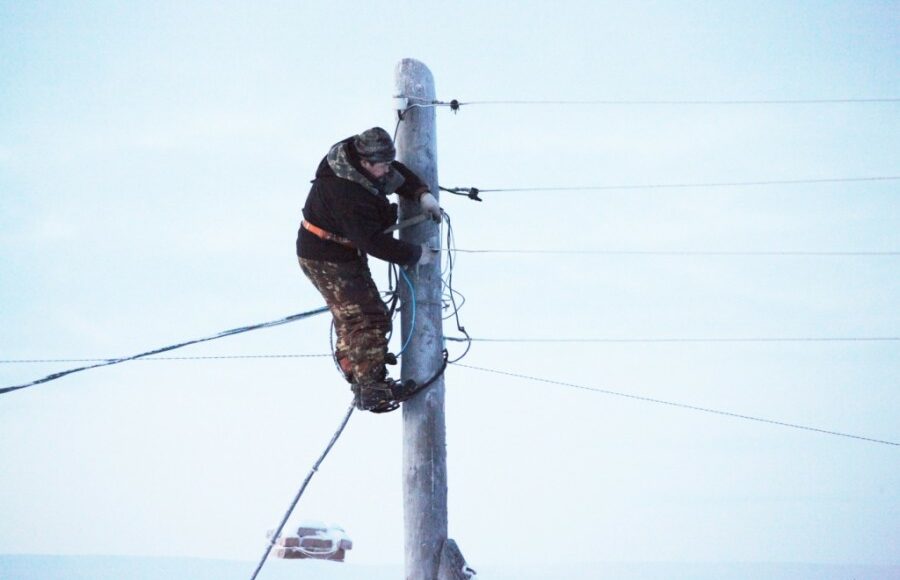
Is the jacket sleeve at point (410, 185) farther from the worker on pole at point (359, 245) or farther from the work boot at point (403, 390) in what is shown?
the work boot at point (403, 390)

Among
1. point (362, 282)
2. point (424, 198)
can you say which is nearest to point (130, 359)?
point (362, 282)

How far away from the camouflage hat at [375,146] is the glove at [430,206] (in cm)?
43

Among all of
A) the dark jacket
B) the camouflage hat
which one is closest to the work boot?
the dark jacket

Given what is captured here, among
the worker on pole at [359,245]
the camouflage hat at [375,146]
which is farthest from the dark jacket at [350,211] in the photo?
the camouflage hat at [375,146]

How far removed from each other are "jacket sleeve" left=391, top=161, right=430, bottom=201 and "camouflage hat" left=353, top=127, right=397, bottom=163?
0.37 meters

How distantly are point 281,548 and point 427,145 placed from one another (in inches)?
196

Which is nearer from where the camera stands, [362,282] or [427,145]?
[362,282]

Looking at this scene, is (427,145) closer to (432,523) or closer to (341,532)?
(432,523)

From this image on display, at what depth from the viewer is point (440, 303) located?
6.71m

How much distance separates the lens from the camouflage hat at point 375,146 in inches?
239

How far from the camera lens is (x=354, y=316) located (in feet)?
20.9

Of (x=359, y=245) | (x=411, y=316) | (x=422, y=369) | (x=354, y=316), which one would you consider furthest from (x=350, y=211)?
(x=422, y=369)

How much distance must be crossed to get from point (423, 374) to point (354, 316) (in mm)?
631

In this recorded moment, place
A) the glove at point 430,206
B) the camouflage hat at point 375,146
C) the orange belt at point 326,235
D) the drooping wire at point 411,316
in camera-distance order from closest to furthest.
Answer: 1. the camouflage hat at point 375,146
2. the orange belt at point 326,235
3. the glove at point 430,206
4. the drooping wire at point 411,316
